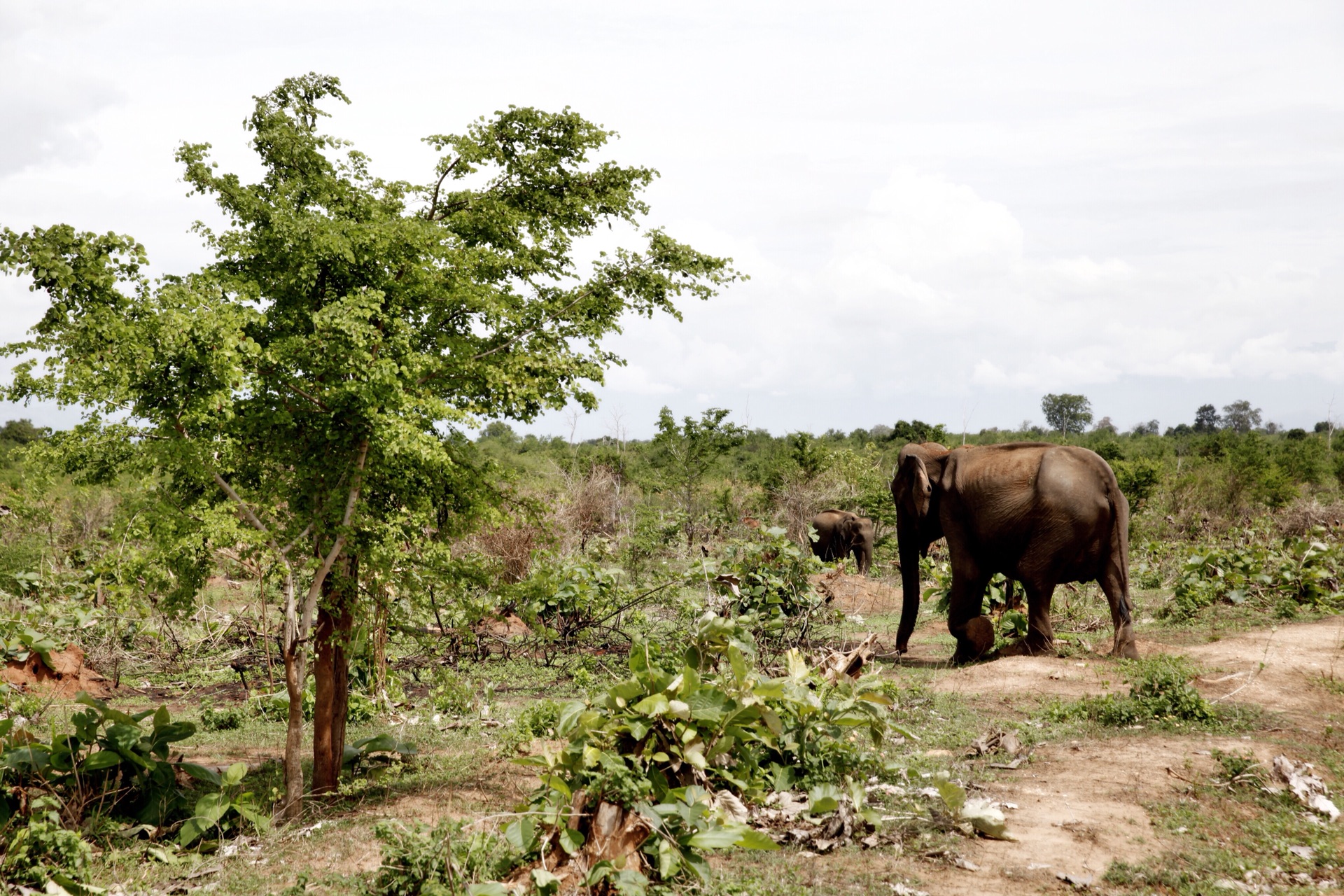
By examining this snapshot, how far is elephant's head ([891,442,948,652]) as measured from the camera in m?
12.4

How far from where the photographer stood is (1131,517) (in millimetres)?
23500

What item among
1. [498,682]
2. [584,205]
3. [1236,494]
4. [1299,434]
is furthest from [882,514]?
[1299,434]

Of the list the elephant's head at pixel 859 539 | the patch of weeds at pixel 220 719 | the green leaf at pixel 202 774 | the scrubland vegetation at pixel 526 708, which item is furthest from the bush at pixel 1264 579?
the green leaf at pixel 202 774

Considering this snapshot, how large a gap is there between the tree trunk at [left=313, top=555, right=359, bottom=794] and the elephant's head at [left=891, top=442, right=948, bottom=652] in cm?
704

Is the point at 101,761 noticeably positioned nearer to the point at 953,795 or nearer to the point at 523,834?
the point at 523,834

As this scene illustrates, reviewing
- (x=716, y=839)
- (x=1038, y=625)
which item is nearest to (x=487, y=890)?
(x=716, y=839)

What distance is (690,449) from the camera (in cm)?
2705

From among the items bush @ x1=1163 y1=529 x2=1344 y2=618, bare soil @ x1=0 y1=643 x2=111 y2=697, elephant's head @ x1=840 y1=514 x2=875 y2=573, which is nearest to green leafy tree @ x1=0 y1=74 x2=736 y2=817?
bare soil @ x1=0 y1=643 x2=111 y2=697

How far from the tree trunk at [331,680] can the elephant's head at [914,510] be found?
23.1 ft

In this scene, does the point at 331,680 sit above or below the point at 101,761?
above

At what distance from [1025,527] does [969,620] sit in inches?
51.9

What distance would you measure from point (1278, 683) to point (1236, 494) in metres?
19.3

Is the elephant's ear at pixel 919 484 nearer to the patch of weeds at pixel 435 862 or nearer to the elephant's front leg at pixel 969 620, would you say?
the elephant's front leg at pixel 969 620

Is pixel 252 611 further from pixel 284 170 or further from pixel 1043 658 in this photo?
pixel 1043 658
